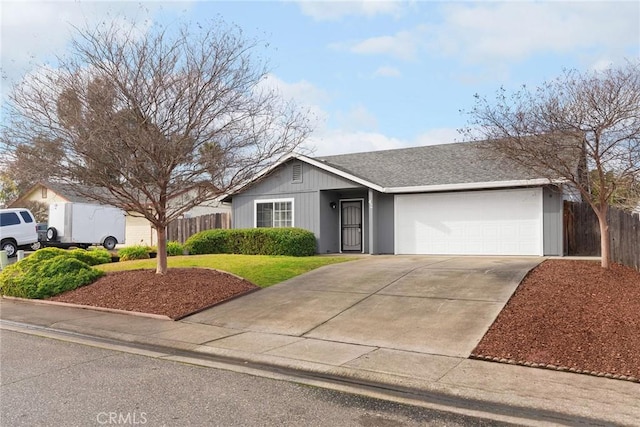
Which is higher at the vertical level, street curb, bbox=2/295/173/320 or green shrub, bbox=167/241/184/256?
green shrub, bbox=167/241/184/256

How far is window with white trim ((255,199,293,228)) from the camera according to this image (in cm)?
1919

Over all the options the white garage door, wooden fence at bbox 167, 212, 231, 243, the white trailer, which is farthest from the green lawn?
the white trailer

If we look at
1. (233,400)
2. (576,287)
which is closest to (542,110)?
(576,287)

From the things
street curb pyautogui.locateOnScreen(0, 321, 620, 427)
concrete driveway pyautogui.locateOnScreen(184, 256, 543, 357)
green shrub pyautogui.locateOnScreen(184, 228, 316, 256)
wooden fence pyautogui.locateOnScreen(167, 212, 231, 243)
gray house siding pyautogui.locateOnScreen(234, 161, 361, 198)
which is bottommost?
street curb pyautogui.locateOnScreen(0, 321, 620, 427)

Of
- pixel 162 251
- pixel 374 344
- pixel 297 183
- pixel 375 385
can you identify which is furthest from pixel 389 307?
pixel 297 183

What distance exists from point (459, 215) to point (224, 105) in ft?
31.3

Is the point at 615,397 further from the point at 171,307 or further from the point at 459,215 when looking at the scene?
the point at 459,215

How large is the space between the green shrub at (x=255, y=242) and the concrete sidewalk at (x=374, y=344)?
5175 mm

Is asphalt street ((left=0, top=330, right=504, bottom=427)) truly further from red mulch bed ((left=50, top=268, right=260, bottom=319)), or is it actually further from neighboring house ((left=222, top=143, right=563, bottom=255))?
neighboring house ((left=222, top=143, right=563, bottom=255))

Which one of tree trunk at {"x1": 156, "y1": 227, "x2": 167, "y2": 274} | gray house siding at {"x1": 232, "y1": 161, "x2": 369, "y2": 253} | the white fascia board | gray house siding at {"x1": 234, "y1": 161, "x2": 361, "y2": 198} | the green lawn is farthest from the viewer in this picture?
gray house siding at {"x1": 232, "y1": 161, "x2": 369, "y2": 253}

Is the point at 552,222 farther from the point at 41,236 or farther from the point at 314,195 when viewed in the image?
the point at 41,236

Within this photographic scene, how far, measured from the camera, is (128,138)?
9.57 m

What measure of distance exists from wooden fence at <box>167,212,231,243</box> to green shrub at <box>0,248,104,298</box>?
330 inches

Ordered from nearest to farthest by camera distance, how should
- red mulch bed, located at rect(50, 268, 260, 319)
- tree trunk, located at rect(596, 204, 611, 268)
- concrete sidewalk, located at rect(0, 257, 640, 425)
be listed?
concrete sidewalk, located at rect(0, 257, 640, 425) < red mulch bed, located at rect(50, 268, 260, 319) < tree trunk, located at rect(596, 204, 611, 268)
